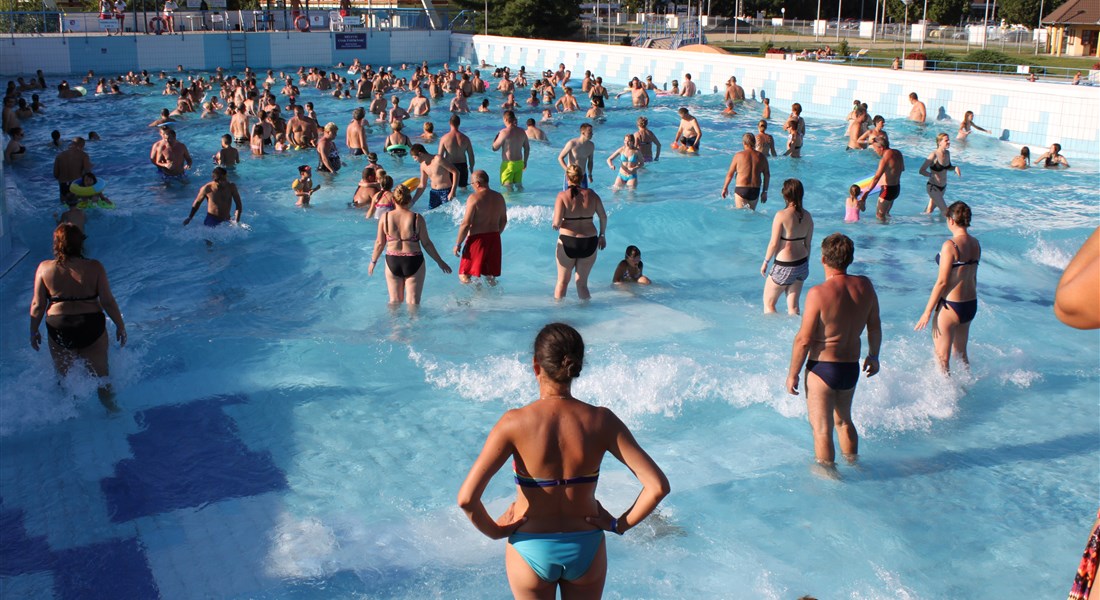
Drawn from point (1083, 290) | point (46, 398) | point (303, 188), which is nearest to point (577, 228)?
point (46, 398)

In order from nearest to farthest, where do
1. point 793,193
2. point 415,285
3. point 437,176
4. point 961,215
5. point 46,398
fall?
point 961,215
point 46,398
point 793,193
point 415,285
point 437,176

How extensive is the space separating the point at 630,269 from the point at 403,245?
2.76 meters

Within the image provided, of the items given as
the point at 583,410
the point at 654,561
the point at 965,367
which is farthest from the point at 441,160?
the point at 583,410

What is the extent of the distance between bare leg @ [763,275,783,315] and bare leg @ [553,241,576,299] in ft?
6.41

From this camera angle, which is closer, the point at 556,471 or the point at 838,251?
the point at 556,471

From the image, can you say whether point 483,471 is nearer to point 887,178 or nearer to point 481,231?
point 481,231

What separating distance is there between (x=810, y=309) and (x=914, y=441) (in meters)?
1.88

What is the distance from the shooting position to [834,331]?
560cm

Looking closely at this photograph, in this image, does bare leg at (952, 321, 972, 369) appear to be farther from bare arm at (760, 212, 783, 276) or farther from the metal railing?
the metal railing

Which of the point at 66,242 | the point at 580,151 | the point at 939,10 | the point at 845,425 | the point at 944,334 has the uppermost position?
the point at 939,10

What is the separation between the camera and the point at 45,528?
5801 millimetres

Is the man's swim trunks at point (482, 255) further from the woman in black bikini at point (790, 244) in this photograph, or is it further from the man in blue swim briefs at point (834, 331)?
the man in blue swim briefs at point (834, 331)

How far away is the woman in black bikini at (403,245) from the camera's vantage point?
877 centimetres

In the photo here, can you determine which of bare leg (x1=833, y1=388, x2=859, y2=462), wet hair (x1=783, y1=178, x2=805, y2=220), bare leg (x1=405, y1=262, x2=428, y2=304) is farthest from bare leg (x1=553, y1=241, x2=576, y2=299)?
bare leg (x1=833, y1=388, x2=859, y2=462)
